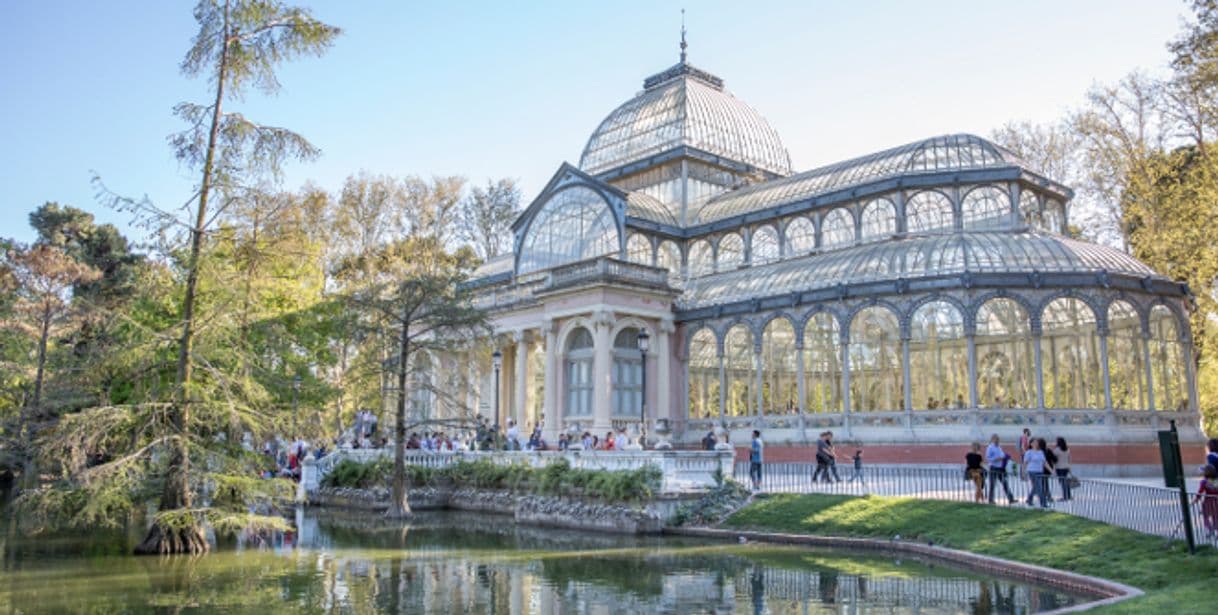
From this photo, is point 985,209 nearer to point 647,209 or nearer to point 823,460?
point 647,209

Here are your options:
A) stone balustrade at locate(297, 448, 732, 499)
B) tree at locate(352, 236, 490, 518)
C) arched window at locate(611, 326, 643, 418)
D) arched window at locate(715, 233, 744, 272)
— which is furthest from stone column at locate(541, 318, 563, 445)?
tree at locate(352, 236, 490, 518)

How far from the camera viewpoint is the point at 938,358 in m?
31.2

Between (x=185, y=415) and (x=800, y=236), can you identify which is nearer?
(x=185, y=415)

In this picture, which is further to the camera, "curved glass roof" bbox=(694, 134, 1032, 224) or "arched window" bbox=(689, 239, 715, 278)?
"arched window" bbox=(689, 239, 715, 278)

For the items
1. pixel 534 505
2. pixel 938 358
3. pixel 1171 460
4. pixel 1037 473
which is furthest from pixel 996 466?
pixel 938 358

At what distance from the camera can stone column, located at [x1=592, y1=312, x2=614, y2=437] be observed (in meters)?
33.5

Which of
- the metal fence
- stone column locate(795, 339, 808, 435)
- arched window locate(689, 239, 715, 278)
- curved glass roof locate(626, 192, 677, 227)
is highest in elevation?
curved glass roof locate(626, 192, 677, 227)

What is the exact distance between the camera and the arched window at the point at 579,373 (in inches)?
1384

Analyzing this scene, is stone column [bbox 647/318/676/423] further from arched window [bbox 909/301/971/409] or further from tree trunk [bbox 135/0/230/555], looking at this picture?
tree trunk [bbox 135/0/230/555]

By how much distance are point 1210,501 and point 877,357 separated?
2074 centimetres

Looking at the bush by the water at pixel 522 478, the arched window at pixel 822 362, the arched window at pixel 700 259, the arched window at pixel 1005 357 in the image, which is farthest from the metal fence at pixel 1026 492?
the arched window at pixel 700 259

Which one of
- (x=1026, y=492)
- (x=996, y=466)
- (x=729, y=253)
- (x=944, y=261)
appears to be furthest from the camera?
(x=729, y=253)

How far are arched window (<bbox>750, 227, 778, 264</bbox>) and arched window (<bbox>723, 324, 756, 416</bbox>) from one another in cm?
394

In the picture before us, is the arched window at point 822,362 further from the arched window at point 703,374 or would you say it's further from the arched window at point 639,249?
the arched window at point 639,249
